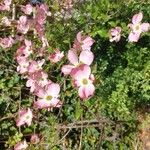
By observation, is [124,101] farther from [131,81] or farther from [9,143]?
[9,143]

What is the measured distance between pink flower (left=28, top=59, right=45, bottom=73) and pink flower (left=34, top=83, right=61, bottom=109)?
1.02 ft

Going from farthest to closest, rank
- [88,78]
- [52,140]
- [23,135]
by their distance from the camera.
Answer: [23,135]
[52,140]
[88,78]

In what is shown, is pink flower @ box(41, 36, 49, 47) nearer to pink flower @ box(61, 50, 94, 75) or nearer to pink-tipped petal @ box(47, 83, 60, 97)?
pink-tipped petal @ box(47, 83, 60, 97)

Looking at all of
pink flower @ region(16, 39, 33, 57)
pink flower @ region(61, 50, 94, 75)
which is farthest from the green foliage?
pink flower @ region(61, 50, 94, 75)

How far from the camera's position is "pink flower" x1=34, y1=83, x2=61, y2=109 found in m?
2.96

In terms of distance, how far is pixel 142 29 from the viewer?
3414mm

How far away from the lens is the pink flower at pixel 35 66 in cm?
329

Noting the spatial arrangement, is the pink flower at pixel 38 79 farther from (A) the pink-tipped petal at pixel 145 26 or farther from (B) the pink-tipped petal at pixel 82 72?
(A) the pink-tipped petal at pixel 145 26

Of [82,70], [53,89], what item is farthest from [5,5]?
[82,70]

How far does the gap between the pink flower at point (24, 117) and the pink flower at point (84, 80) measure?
2.13ft

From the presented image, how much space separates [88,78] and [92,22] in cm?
106

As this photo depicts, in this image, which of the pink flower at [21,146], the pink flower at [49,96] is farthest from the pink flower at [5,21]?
the pink flower at [49,96]

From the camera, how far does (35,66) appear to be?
10.9ft

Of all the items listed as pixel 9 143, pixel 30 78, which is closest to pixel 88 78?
pixel 30 78
